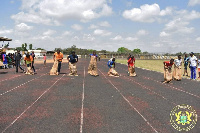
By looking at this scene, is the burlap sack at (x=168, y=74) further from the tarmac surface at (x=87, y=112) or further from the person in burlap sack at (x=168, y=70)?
the tarmac surface at (x=87, y=112)

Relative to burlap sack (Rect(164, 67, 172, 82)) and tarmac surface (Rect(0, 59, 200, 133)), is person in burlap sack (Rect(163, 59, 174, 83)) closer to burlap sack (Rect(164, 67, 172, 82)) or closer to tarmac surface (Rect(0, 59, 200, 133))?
burlap sack (Rect(164, 67, 172, 82))

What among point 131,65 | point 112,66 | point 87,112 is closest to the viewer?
point 87,112

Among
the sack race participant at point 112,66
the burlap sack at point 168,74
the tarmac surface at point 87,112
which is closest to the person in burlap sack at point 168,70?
the burlap sack at point 168,74

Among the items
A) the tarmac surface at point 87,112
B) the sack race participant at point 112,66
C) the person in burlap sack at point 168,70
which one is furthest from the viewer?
the sack race participant at point 112,66

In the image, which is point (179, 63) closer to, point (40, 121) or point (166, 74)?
point (166, 74)

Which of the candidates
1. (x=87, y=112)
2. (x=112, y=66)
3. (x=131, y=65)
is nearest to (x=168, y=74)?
(x=131, y=65)

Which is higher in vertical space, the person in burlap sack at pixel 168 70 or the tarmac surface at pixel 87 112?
the person in burlap sack at pixel 168 70

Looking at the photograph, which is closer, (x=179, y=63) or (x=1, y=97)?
(x=1, y=97)

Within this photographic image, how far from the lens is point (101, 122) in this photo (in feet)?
15.4

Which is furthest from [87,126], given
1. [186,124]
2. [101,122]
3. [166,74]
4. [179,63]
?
[179,63]

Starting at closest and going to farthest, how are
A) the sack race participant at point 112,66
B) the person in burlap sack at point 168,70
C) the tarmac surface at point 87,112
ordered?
the tarmac surface at point 87,112, the person in burlap sack at point 168,70, the sack race participant at point 112,66

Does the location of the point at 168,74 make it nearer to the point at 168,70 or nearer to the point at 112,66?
the point at 168,70

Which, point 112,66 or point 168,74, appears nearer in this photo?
point 168,74

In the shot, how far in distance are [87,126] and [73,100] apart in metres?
2.49
